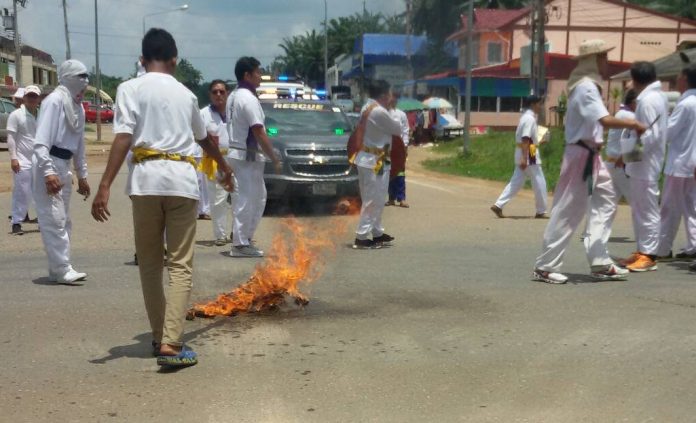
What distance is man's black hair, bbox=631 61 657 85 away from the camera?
27.4 feet

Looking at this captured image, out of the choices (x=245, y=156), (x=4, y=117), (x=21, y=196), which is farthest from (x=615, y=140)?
(x=4, y=117)

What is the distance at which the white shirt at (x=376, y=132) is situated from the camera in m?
9.45

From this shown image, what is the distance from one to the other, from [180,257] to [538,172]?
28.0 feet

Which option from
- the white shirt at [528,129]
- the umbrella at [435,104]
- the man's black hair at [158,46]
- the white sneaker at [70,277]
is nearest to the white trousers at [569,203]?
the man's black hair at [158,46]

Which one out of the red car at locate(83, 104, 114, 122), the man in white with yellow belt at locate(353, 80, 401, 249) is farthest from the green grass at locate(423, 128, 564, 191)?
the red car at locate(83, 104, 114, 122)

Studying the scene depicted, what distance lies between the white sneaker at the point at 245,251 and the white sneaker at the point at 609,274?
3465 mm

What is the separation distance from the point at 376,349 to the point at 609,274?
3.27m

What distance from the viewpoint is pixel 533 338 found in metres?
5.87

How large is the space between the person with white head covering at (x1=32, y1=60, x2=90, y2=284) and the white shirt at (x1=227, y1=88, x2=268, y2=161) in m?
1.76

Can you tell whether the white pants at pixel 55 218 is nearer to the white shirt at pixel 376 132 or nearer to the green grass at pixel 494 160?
the white shirt at pixel 376 132

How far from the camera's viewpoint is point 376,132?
9602 mm

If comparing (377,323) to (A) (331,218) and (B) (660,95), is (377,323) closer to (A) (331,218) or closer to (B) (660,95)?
(B) (660,95)

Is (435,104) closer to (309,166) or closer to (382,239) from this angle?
(309,166)

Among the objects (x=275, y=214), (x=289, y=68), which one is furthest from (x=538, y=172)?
(x=289, y=68)
